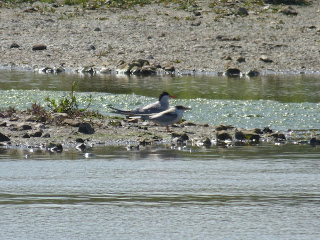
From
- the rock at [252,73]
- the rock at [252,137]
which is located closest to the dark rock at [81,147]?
the rock at [252,137]

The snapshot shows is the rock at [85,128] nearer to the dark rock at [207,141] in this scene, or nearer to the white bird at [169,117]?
the white bird at [169,117]

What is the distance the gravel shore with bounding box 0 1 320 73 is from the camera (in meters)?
26.8

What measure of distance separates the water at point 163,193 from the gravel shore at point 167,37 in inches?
483

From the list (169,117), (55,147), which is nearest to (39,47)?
(169,117)

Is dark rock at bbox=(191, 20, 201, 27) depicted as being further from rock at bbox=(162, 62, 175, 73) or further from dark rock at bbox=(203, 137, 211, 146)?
dark rock at bbox=(203, 137, 211, 146)

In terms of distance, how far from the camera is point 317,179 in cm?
920

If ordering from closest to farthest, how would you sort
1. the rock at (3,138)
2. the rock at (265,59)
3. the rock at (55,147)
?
the rock at (55,147) → the rock at (3,138) → the rock at (265,59)

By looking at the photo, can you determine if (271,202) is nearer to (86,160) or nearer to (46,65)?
(86,160)

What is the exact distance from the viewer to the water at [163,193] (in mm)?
7016

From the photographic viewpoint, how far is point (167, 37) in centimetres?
2888

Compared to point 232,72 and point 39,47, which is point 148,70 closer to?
point 232,72

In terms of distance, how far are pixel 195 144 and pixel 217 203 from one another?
4563mm

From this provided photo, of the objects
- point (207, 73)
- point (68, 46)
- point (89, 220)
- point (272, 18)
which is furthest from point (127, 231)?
point (272, 18)

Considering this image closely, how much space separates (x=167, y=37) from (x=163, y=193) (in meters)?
20.8
